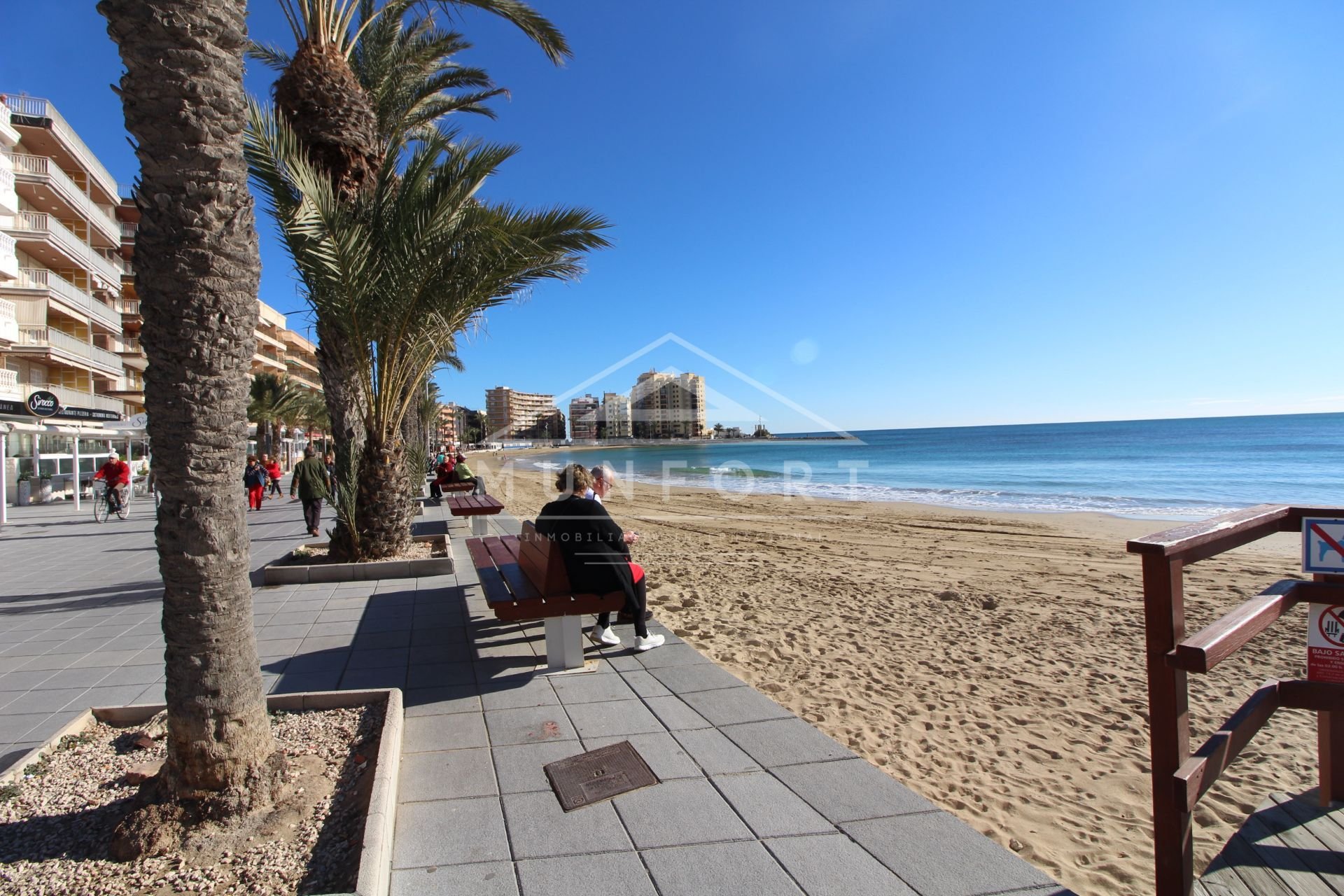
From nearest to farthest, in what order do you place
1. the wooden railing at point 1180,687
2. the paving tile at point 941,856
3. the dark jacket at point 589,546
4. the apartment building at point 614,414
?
the wooden railing at point 1180,687 < the paving tile at point 941,856 < the dark jacket at point 589,546 < the apartment building at point 614,414

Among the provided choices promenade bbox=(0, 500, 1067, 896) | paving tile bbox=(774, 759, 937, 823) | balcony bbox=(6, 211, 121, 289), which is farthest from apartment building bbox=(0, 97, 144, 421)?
paving tile bbox=(774, 759, 937, 823)

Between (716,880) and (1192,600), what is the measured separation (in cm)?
785

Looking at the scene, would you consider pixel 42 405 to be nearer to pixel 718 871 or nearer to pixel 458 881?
pixel 458 881

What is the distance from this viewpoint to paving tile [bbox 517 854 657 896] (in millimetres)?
2090

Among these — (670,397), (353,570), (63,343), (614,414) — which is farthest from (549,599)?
(614,414)

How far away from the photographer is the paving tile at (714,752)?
9.42 feet

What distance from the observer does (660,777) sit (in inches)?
110

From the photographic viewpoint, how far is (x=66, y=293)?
25.5 meters

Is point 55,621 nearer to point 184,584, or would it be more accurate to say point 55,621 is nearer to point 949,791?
point 184,584

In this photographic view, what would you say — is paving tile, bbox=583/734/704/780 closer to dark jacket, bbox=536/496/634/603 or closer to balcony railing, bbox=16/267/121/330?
dark jacket, bbox=536/496/634/603

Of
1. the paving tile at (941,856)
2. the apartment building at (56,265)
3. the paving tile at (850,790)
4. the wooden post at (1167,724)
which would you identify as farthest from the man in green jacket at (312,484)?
the apartment building at (56,265)

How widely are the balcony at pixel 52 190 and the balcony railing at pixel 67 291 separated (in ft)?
9.61

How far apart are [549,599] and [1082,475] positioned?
3314cm

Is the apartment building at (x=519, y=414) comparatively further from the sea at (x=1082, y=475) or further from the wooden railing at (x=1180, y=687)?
the wooden railing at (x=1180, y=687)
